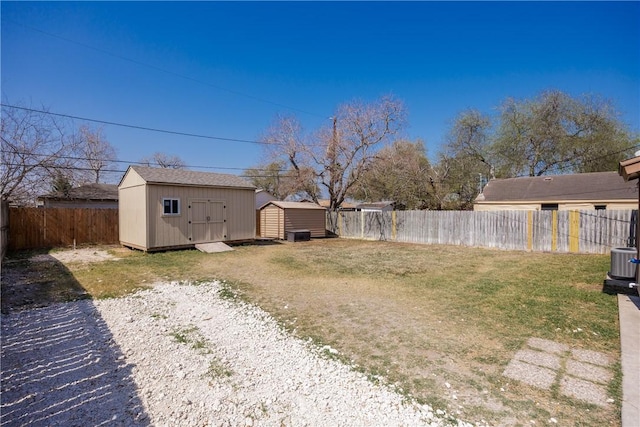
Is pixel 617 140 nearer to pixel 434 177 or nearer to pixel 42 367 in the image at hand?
pixel 434 177

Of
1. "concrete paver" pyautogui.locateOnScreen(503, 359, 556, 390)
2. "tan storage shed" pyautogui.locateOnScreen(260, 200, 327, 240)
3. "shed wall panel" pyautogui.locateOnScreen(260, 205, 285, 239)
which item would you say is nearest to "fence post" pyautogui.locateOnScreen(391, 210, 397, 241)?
"tan storage shed" pyautogui.locateOnScreen(260, 200, 327, 240)

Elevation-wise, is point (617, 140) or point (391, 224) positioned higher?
point (617, 140)

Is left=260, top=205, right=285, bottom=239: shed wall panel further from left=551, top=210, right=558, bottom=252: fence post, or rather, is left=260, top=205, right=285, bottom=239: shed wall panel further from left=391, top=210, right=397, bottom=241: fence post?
left=551, top=210, right=558, bottom=252: fence post

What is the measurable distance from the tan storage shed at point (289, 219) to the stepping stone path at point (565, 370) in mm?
15194

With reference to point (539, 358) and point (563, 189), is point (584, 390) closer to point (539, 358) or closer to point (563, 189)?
point (539, 358)

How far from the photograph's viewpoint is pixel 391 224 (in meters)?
17.6

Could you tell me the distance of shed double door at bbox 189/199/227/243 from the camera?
1311 cm

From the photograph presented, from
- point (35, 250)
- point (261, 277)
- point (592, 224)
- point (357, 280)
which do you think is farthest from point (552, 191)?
point (35, 250)

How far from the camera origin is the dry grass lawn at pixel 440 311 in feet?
9.39

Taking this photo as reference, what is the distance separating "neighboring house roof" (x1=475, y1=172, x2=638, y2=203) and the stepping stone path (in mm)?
19537

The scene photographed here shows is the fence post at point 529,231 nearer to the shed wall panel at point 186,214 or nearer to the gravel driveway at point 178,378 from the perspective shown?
the shed wall panel at point 186,214

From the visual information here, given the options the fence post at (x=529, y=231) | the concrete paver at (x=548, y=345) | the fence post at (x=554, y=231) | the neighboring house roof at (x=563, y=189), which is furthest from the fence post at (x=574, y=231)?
the concrete paver at (x=548, y=345)

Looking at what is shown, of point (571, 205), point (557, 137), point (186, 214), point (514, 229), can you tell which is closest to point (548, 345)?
point (514, 229)

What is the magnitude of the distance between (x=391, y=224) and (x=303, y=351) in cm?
1453
